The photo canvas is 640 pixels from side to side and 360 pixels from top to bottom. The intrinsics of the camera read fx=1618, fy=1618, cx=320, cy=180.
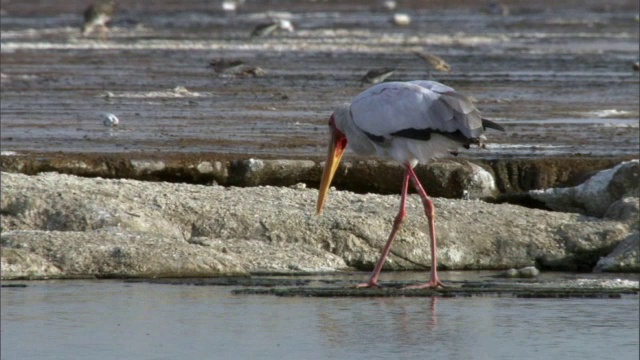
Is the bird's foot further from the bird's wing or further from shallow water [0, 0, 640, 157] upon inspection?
shallow water [0, 0, 640, 157]

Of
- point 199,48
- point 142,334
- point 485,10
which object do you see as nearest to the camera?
point 142,334

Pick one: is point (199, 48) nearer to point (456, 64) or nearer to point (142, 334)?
point (456, 64)

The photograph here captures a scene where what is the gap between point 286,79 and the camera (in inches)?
997

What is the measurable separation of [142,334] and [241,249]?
8.60ft

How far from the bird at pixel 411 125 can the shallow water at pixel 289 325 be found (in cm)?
95

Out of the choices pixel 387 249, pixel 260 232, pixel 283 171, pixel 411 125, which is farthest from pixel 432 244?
pixel 283 171

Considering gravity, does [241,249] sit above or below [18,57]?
above

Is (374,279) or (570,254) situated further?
(570,254)

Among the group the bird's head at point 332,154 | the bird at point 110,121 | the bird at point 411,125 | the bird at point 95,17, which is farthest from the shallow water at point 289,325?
the bird at point 95,17

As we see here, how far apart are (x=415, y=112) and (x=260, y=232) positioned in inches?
60.2

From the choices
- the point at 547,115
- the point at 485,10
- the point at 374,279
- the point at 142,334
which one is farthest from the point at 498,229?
the point at 485,10

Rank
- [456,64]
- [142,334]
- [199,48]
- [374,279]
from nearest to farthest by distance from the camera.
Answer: [142,334]
[374,279]
[456,64]
[199,48]

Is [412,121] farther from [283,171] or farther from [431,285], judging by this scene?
[283,171]

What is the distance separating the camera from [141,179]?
1325 centimetres
